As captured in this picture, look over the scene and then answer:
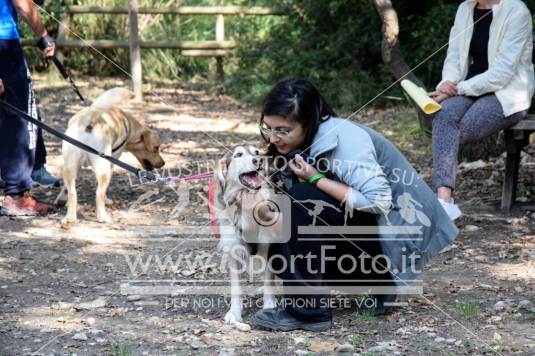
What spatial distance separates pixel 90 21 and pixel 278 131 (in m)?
10.7

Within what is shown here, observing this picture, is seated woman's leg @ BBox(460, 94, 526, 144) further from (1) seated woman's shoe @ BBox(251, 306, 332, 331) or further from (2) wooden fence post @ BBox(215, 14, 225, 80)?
(2) wooden fence post @ BBox(215, 14, 225, 80)

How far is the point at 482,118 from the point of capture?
5.46 m

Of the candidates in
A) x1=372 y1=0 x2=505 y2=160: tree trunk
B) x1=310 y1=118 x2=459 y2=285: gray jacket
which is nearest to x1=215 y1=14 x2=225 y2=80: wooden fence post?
x1=372 y1=0 x2=505 y2=160: tree trunk

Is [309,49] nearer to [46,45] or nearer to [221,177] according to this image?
[46,45]

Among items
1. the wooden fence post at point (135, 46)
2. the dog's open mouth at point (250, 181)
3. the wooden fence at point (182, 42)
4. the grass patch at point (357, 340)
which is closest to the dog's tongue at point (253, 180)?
the dog's open mouth at point (250, 181)

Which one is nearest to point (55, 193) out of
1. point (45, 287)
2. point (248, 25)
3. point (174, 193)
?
point (174, 193)

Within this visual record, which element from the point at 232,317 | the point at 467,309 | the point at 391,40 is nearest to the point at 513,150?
the point at 391,40

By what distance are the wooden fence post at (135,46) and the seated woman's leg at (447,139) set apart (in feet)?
22.7

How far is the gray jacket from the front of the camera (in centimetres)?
392

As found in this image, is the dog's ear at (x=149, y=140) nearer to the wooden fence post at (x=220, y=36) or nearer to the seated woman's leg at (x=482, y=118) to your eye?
the seated woman's leg at (x=482, y=118)

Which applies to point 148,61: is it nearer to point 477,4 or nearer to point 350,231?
point 477,4

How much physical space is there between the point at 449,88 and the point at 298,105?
209 cm

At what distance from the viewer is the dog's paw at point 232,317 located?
13.7ft

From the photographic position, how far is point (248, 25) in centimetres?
1323
